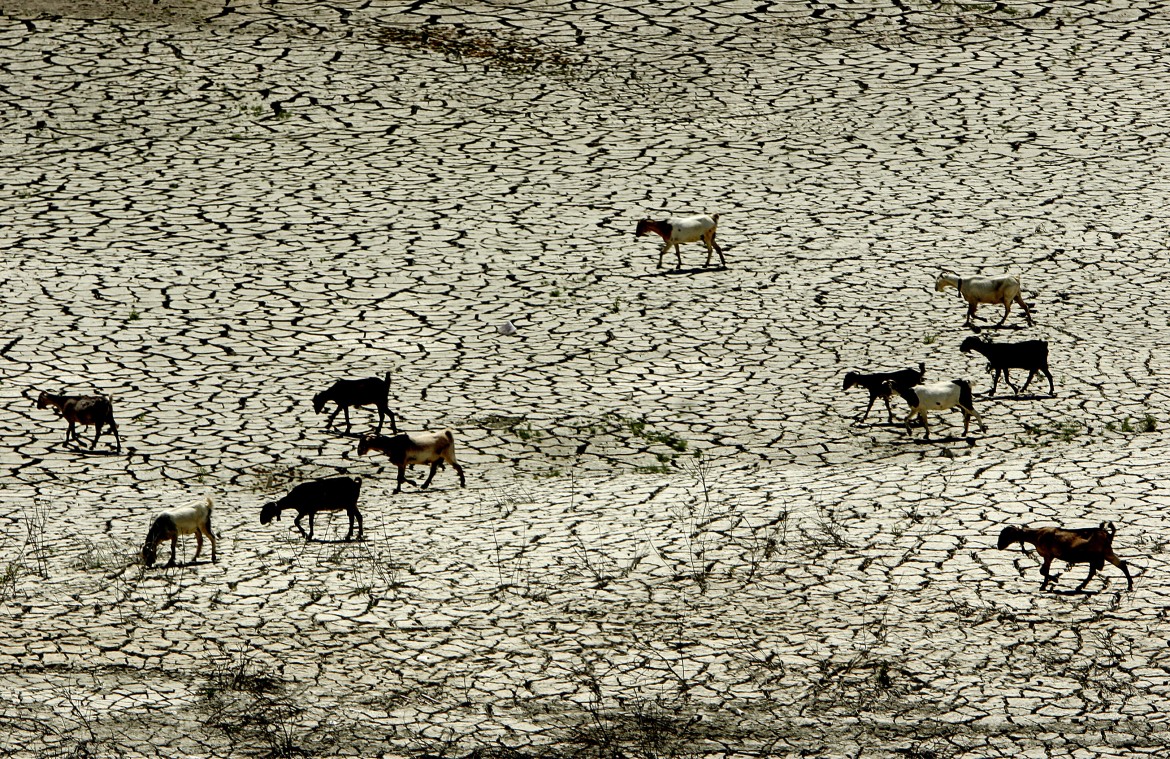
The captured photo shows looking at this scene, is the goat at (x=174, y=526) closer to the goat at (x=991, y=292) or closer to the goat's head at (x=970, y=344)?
the goat's head at (x=970, y=344)

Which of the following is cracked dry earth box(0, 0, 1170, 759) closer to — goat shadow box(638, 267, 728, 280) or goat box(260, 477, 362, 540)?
goat shadow box(638, 267, 728, 280)

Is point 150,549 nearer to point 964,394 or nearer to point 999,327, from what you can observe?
point 964,394

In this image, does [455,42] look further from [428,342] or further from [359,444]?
[359,444]

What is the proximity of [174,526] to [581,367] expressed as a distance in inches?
171

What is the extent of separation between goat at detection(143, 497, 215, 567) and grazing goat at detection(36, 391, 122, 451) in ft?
6.53

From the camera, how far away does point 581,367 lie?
41.4 ft

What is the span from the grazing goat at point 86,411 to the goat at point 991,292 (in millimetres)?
6790

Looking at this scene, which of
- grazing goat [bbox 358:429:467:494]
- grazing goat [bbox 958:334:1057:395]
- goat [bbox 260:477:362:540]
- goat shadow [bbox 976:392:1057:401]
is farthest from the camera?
goat shadow [bbox 976:392:1057:401]

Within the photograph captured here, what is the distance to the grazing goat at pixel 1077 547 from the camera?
858 cm

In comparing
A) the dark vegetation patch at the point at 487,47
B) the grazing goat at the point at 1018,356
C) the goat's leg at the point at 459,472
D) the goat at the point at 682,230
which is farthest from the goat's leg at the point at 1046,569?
the dark vegetation patch at the point at 487,47

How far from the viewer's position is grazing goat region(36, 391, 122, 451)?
10.9 metres

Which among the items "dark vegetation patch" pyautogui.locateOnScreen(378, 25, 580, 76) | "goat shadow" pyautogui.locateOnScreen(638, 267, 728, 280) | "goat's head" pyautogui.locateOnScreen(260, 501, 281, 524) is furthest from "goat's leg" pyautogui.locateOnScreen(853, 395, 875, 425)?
"dark vegetation patch" pyautogui.locateOnScreen(378, 25, 580, 76)

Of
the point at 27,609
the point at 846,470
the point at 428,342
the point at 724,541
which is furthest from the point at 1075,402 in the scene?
the point at 27,609

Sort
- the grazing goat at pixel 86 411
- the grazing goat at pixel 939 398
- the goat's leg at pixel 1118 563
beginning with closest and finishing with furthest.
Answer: the goat's leg at pixel 1118 563
the grazing goat at pixel 86 411
the grazing goat at pixel 939 398
